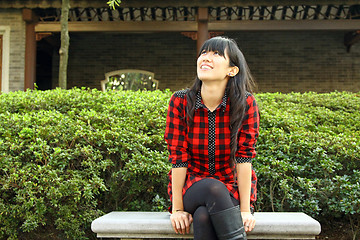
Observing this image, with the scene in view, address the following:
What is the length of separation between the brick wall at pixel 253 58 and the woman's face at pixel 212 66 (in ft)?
33.8

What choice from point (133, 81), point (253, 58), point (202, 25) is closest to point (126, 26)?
point (202, 25)

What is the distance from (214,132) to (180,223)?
535 millimetres

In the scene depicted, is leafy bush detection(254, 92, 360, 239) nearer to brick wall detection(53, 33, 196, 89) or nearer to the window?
brick wall detection(53, 33, 196, 89)

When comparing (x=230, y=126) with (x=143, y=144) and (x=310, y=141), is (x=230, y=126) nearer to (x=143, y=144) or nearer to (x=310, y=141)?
(x=143, y=144)

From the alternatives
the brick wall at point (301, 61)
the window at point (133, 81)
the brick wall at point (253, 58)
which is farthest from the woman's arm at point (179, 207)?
the window at point (133, 81)

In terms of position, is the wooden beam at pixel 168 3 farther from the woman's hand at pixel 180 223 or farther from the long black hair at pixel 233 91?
the woman's hand at pixel 180 223

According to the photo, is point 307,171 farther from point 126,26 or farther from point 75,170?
point 126,26

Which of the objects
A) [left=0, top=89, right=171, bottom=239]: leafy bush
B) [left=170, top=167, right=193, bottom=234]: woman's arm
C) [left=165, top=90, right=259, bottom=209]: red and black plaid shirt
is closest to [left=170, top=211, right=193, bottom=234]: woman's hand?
[left=170, top=167, right=193, bottom=234]: woman's arm

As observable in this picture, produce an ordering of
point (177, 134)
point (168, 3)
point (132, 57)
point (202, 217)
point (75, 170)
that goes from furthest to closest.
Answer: point (132, 57) → point (168, 3) → point (75, 170) → point (177, 134) → point (202, 217)

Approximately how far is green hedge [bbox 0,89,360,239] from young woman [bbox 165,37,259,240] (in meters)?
0.97

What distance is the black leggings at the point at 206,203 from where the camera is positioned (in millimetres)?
1912

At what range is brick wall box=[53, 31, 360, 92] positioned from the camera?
1250 centimetres

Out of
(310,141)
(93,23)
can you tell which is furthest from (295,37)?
(310,141)

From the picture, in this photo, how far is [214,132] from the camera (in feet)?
7.09
